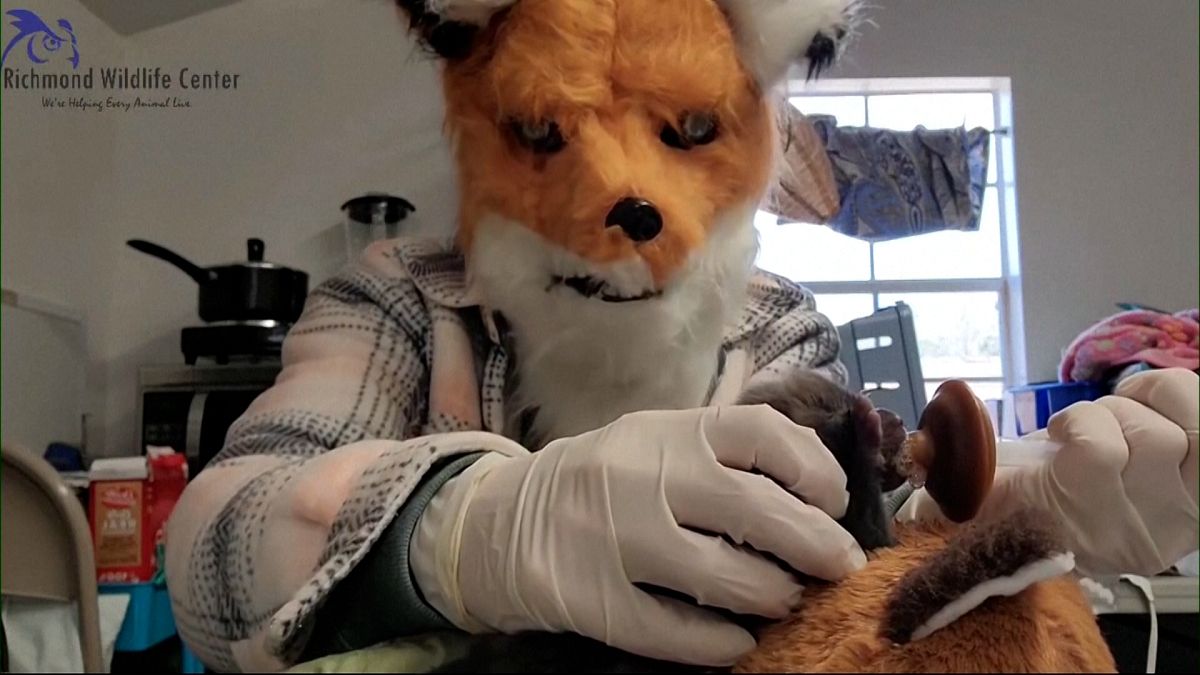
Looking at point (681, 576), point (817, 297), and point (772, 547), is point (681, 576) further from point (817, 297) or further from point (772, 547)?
point (817, 297)

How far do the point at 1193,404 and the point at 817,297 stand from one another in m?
0.17

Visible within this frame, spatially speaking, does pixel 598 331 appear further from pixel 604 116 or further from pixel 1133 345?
pixel 1133 345

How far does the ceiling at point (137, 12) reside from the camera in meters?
0.30

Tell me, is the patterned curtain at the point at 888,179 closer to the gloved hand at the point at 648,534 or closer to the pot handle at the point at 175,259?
the gloved hand at the point at 648,534

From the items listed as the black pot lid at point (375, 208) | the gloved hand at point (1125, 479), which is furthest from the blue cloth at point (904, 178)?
the black pot lid at point (375, 208)

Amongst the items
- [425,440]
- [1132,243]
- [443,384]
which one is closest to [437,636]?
[425,440]

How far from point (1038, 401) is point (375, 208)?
0.97 feet

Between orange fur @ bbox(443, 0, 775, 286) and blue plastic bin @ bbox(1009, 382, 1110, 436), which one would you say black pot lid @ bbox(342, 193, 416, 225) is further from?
blue plastic bin @ bbox(1009, 382, 1110, 436)

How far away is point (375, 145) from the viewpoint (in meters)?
0.37

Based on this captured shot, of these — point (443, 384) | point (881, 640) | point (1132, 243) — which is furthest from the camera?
point (443, 384)

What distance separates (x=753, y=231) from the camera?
0.42 metres

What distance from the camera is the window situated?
337mm

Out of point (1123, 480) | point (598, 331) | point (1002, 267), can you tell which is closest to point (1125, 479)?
point (1123, 480)

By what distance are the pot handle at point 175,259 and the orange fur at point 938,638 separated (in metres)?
0.22
